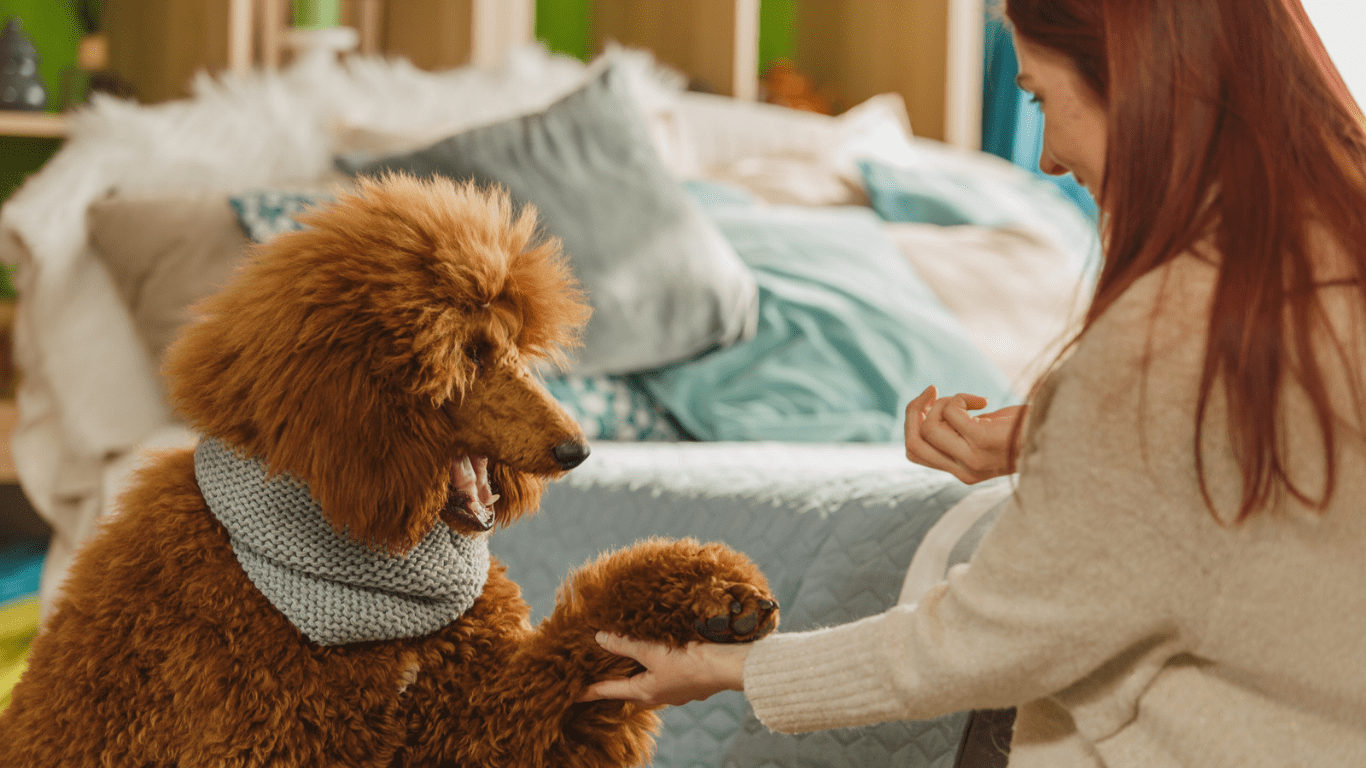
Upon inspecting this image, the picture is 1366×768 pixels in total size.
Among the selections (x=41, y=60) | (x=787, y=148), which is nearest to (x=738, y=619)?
(x=787, y=148)

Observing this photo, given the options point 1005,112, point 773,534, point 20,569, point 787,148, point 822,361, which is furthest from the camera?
point 1005,112

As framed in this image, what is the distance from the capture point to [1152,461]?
1.90 feet

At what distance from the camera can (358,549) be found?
729 millimetres

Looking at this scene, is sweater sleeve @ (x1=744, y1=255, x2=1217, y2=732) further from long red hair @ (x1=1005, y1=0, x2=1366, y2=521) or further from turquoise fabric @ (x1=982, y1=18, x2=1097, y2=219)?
turquoise fabric @ (x1=982, y1=18, x2=1097, y2=219)

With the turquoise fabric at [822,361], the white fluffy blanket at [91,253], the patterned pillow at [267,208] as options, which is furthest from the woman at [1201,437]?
the white fluffy blanket at [91,253]

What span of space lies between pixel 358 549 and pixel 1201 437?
506mm

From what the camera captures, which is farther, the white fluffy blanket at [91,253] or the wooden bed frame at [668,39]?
the wooden bed frame at [668,39]

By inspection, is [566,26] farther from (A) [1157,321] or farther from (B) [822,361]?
(A) [1157,321]

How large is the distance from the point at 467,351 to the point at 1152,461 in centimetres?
41

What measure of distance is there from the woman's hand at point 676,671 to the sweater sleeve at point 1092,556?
0.10 meters

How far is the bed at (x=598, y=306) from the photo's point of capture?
1270mm

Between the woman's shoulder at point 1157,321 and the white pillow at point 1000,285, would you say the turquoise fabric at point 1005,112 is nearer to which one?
the white pillow at point 1000,285

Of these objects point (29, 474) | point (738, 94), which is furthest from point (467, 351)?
point (738, 94)

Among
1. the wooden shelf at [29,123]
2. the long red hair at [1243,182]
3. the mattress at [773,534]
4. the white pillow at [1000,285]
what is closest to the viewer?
the long red hair at [1243,182]
